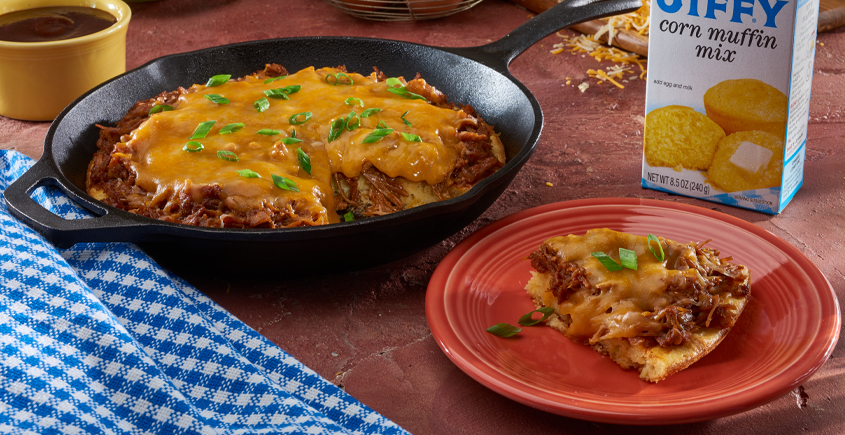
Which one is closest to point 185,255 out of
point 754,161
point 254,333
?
point 254,333

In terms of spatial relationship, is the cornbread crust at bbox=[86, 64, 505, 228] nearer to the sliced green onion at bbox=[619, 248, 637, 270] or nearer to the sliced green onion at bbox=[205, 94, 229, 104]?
the sliced green onion at bbox=[205, 94, 229, 104]

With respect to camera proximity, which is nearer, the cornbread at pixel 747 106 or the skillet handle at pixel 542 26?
the cornbread at pixel 747 106

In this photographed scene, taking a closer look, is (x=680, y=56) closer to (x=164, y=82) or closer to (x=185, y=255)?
(x=185, y=255)

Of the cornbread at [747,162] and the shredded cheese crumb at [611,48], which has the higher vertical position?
the cornbread at [747,162]

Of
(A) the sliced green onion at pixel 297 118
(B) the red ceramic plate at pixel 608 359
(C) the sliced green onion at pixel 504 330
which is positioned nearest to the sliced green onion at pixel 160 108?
(A) the sliced green onion at pixel 297 118

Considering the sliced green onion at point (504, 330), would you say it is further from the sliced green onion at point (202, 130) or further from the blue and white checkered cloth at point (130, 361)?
the sliced green onion at point (202, 130)
